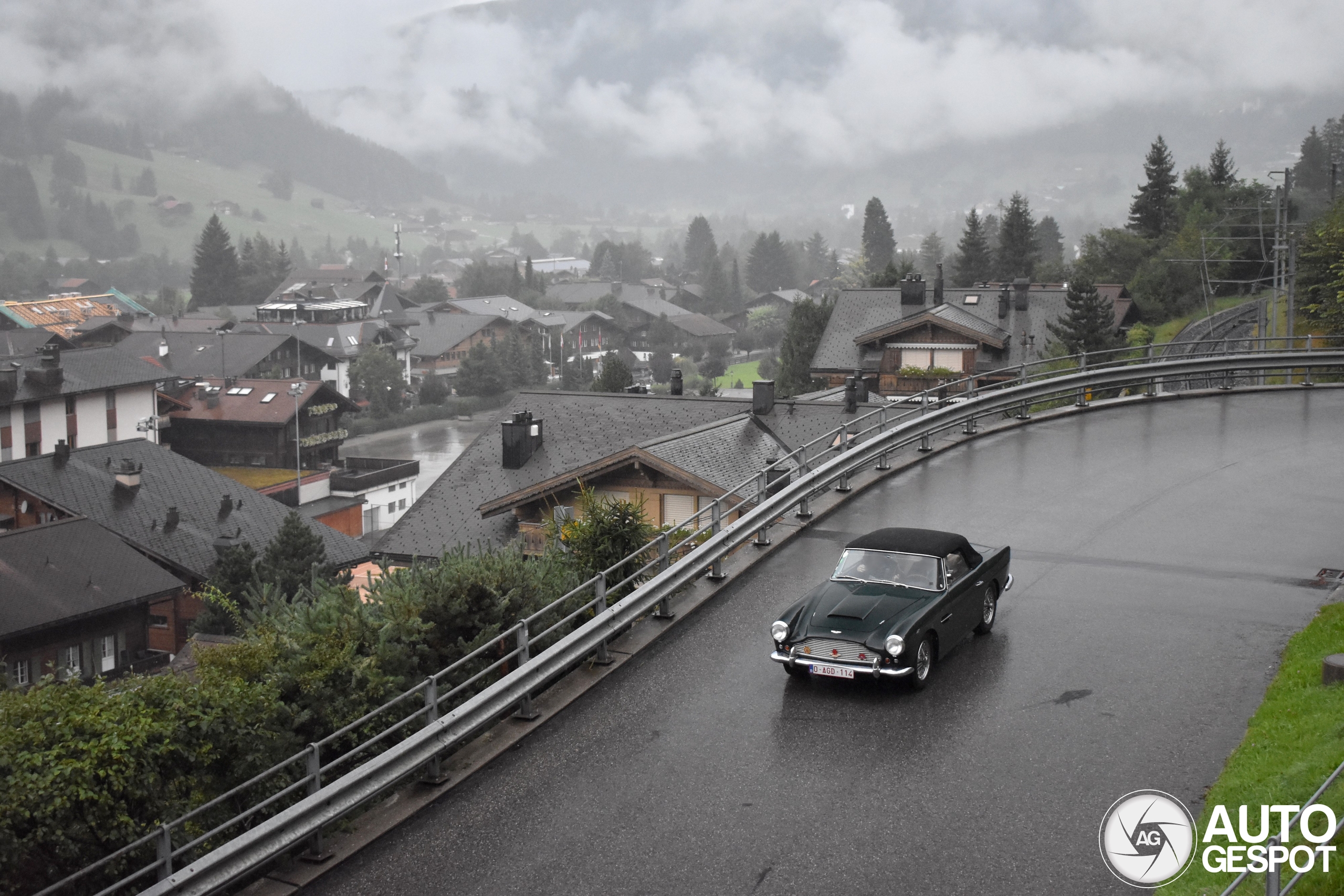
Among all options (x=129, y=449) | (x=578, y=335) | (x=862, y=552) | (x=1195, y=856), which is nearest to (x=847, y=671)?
(x=862, y=552)

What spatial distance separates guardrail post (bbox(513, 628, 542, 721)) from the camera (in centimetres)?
1031

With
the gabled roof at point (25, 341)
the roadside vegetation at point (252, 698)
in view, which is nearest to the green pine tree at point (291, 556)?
the roadside vegetation at point (252, 698)

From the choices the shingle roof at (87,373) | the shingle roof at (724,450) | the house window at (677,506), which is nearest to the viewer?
the shingle roof at (724,450)

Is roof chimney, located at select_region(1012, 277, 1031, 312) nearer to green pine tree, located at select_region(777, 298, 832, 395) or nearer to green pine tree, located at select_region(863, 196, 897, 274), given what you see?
green pine tree, located at select_region(777, 298, 832, 395)

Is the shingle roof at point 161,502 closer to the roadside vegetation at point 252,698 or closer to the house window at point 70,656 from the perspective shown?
the house window at point 70,656

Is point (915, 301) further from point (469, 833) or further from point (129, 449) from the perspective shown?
point (469, 833)

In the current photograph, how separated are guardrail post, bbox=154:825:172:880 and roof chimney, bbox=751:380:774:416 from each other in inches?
1209

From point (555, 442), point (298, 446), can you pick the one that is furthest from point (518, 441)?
point (298, 446)

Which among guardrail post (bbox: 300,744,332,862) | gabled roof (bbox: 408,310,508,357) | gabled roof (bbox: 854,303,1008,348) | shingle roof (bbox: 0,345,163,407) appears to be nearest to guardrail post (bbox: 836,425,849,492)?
guardrail post (bbox: 300,744,332,862)

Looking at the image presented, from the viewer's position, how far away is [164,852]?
706 cm

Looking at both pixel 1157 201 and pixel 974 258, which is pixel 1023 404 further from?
pixel 974 258

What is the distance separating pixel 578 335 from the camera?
157 meters

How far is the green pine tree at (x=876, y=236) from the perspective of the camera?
575 feet

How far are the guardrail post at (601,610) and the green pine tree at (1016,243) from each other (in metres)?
108
